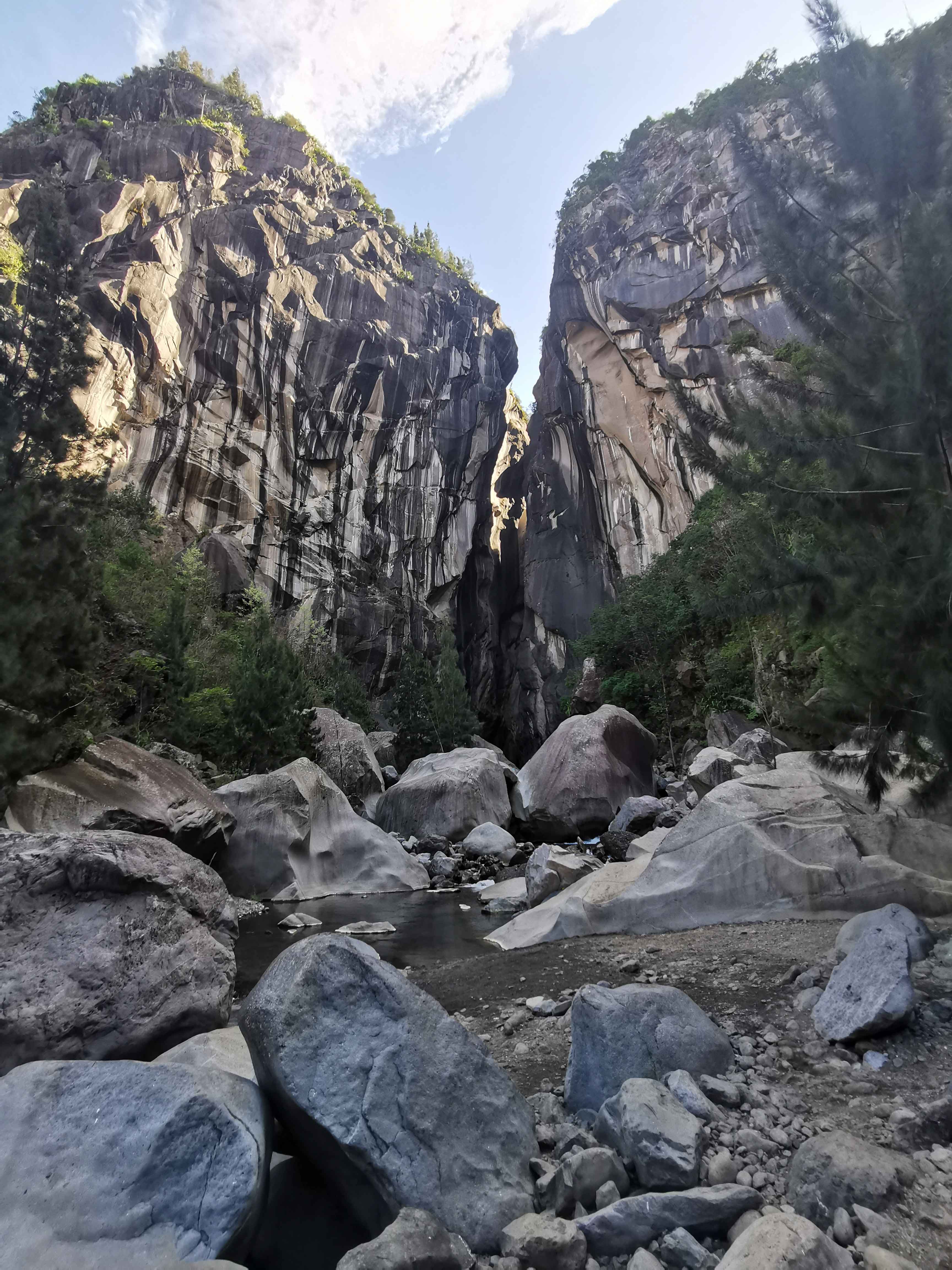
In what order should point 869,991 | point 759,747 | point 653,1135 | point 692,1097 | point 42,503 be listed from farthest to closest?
point 759,747, point 42,503, point 869,991, point 692,1097, point 653,1135

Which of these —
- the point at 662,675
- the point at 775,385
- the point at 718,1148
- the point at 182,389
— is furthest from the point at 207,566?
the point at 718,1148

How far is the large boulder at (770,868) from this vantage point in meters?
5.82

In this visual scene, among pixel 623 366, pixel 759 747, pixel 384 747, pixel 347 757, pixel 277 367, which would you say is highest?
pixel 277 367

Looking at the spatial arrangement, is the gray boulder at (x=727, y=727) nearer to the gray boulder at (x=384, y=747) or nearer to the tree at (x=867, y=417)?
the gray boulder at (x=384, y=747)

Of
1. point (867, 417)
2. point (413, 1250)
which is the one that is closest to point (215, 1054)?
point (413, 1250)

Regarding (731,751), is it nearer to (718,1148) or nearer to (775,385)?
(775,385)

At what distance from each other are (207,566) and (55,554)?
22.4 meters

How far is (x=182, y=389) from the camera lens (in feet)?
107

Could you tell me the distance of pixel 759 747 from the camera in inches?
562

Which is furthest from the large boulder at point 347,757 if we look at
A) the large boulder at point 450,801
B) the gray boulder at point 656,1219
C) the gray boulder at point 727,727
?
the gray boulder at point 656,1219

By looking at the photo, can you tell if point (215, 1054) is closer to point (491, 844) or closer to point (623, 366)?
point (491, 844)

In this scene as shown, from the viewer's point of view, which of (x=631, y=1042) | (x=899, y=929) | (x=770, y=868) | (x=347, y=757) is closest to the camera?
(x=631, y=1042)

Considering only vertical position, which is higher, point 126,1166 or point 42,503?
point 42,503

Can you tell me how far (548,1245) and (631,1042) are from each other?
1209 millimetres
